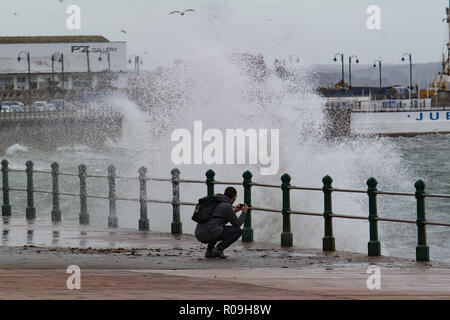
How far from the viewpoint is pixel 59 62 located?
509ft

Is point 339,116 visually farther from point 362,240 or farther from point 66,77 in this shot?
point 362,240

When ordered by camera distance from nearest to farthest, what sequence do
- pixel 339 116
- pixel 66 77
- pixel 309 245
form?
pixel 309 245, pixel 339 116, pixel 66 77

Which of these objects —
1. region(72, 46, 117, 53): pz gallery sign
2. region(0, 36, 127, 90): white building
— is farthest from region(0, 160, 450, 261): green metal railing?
region(72, 46, 117, 53): pz gallery sign

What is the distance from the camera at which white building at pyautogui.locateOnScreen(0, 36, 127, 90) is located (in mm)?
150375

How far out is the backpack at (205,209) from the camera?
1520 cm

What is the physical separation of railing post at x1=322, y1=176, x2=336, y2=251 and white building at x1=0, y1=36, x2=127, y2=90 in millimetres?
131053

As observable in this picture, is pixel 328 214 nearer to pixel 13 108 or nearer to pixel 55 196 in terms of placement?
pixel 55 196

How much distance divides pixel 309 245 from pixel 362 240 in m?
1.16

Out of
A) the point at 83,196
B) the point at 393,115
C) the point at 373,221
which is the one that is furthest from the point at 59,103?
the point at 373,221

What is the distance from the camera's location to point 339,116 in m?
116

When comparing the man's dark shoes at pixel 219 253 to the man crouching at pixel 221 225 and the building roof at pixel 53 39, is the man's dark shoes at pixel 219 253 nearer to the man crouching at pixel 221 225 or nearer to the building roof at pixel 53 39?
the man crouching at pixel 221 225

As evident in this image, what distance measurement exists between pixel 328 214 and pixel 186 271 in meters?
4.12

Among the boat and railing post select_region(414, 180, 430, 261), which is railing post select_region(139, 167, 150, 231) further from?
the boat
